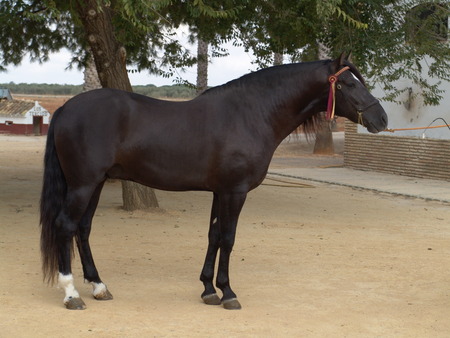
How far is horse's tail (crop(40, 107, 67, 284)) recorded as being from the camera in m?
6.23

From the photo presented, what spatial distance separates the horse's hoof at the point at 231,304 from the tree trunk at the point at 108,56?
5.36m

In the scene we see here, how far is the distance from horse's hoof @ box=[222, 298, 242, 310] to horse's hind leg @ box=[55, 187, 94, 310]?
116 cm

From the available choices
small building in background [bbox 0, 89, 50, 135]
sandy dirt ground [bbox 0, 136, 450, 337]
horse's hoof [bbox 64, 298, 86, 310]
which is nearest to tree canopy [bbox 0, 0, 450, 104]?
sandy dirt ground [bbox 0, 136, 450, 337]

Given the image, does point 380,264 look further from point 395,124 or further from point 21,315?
point 395,124

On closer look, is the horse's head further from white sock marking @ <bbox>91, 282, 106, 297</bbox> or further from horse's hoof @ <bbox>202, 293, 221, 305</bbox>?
white sock marking @ <bbox>91, 282, 106, 297</bbox>

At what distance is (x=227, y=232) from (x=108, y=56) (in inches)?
224

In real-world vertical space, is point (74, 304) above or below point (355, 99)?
below

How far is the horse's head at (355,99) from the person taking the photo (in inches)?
247

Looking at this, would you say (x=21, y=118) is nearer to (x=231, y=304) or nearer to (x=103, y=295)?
(x=103, y=295)

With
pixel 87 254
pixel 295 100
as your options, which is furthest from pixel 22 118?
pixel 295 100

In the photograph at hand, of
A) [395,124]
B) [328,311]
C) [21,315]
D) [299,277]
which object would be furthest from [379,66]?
[395,124]

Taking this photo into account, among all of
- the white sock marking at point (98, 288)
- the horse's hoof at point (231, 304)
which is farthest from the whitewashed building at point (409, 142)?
the white sock marking at point (98, 288)

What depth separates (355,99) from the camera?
248 inches

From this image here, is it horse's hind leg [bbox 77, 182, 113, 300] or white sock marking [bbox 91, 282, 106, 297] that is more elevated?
horse's hind leg [bbox 77, 182, 113, 300]
